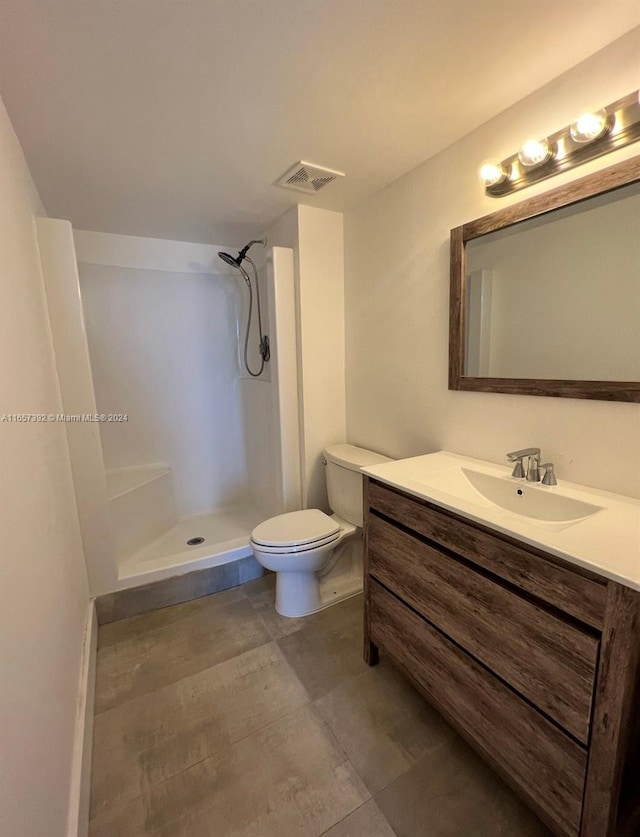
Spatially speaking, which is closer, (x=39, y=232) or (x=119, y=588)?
(x=39, y=232)

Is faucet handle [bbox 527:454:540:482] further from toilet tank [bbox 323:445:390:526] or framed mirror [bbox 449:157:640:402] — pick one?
toilet tank [bbox 323:445:390:526]

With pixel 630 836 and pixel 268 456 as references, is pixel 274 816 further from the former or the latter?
pixel 268 456

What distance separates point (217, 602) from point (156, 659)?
429 millimetres

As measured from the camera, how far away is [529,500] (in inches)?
47.4

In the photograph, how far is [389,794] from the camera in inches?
43.6

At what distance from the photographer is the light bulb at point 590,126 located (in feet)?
3.38

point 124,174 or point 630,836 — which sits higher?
point 124,174

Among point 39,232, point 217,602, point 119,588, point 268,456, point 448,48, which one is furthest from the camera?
point 268,456

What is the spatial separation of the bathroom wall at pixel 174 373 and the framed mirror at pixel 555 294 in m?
1.90

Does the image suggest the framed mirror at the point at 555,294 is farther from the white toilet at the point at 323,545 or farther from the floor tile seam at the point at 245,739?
the floor tile seam at the point at 245,739

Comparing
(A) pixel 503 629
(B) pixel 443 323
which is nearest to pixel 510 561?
(A) pixel 503 629

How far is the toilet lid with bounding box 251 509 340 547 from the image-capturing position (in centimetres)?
173

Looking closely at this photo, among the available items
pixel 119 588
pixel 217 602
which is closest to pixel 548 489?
pixel 217 602

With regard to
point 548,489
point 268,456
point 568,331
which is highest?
point 568,331
